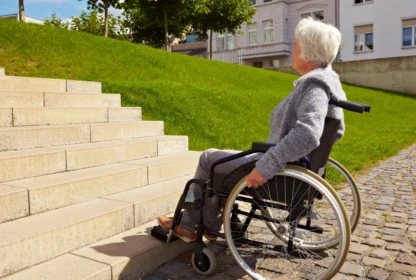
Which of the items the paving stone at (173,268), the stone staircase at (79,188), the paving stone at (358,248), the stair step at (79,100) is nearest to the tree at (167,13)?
the stair step at (79,100)

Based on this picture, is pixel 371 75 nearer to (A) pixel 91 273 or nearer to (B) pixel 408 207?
(B) pixel 408 207

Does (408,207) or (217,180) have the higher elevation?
(217,180)

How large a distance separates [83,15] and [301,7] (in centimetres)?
1852

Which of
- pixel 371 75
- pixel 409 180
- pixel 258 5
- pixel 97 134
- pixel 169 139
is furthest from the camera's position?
pixel 258 5

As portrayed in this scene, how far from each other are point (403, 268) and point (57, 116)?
3.90 meters

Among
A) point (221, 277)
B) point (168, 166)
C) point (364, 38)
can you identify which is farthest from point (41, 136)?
point (364, 38)

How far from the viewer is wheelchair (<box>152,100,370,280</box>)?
104 inches

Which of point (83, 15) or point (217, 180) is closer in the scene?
point (217, 180)

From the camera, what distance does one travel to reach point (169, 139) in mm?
5578

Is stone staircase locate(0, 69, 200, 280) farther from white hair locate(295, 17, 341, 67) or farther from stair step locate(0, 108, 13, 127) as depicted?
white hair locate(295, 17, 341, 67)

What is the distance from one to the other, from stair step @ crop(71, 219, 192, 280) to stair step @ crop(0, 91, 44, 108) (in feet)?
8.19

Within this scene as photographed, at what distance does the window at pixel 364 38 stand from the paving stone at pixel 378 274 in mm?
33048

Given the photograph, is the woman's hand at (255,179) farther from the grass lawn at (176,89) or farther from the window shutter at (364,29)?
the window shutter at (364,29)

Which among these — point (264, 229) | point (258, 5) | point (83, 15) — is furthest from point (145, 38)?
point (264, 229)
